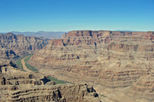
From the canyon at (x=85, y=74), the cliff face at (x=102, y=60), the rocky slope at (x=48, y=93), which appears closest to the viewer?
the rocky slope at (x=48, y=93)

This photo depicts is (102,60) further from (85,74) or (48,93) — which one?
(48,93)

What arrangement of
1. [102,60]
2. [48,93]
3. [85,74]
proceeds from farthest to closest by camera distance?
[102,60]
[85,74]
[48,93]

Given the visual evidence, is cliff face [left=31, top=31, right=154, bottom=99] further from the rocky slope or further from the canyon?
the rocky slope

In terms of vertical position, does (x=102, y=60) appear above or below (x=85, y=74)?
above

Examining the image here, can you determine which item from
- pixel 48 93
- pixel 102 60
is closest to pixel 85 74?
pixel 102 60

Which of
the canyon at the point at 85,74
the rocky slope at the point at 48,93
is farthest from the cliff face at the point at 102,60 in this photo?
the rocky slope at the point at 48,93

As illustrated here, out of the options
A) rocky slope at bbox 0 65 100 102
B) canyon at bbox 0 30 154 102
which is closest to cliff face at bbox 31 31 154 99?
canyon at bbox 0 30 154 102

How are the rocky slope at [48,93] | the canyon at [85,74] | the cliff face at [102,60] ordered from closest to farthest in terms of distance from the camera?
the rocky slope at [48,93] → the canyon at [85,74] → the cliff face at [102,60]

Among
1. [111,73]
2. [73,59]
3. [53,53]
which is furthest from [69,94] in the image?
[53,53]

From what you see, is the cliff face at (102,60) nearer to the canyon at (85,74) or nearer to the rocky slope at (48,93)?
the canyon at (85,74)
